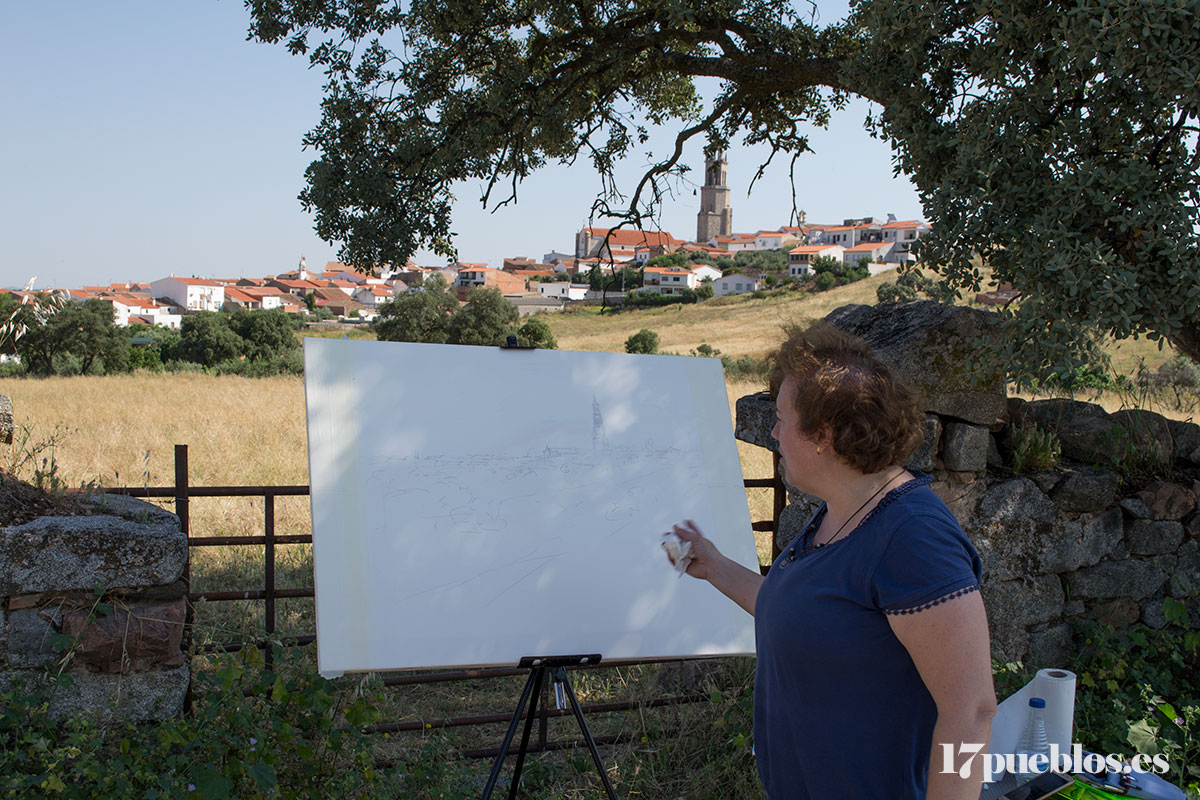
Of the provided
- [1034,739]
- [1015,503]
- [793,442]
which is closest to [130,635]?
[793,442]

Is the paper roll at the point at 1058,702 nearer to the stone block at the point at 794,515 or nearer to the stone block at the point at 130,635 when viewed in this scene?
the stone block at the point at 794,515

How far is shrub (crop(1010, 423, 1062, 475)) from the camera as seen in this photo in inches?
154

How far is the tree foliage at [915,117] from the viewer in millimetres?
3363

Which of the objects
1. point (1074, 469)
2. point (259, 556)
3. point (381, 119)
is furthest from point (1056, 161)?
point (259, 556)

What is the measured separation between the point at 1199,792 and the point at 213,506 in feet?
20.4

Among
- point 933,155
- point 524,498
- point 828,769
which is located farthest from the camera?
point 933,155

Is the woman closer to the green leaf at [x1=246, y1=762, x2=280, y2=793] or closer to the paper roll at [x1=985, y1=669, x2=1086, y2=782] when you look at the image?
the green leaf at [x1=246, y1=762, x2=280, y2=793]

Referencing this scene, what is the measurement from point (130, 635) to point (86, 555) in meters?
0.29

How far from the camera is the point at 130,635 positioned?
271 cm

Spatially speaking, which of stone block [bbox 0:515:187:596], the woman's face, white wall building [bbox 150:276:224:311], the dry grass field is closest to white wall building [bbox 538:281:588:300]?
white wall building [bbox 150:276:224:311]

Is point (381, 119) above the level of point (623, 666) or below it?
above

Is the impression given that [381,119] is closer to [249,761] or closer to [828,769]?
[249,761]

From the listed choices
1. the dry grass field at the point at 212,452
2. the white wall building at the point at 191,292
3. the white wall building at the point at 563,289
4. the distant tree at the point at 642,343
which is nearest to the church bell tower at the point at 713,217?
the white wall building at the point at 563,289

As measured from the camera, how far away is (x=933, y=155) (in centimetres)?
429
